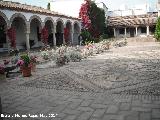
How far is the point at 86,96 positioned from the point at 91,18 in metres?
→ 29.7

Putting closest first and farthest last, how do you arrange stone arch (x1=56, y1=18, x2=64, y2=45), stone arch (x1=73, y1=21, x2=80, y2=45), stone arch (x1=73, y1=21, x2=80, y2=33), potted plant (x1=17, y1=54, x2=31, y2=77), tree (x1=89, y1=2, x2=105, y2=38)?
potted plant (x1=17, y1=54, x2=31, y2=77) → stone arch (x1=56, y1=18, x2=64, y2=45) → stone arch (x1=73, y1=21, x2=80, y2=33) → stone arch (x1=73, y1=21, x2=80, y2=45) → tree (x1=89, y1=2, x2=105, y2=38)

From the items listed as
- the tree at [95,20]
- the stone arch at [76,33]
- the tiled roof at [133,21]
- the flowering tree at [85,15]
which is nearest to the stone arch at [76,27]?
the stone arch at [76,33]

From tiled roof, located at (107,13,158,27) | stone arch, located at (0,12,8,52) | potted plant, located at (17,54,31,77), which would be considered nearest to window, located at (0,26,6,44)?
stone arch, located at (0,12,8,52)

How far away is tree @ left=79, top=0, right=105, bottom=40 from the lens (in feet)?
109

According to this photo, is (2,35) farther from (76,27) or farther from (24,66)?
(76,27)

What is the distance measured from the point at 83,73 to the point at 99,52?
29.3ft

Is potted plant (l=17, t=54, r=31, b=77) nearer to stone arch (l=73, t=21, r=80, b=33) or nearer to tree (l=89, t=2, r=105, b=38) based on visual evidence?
stone arch (l=73, t=21, r=80, b=33)

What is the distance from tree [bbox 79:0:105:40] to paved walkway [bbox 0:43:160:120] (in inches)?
924

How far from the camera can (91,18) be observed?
35062 mm

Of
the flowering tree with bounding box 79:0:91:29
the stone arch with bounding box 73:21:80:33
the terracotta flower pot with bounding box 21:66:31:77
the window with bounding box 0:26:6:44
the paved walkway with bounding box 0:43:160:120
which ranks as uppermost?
the flowering tree with bounding box 79:0:91:29

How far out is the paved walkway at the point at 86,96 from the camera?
500 cm

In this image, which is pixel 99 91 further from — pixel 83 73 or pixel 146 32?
pixel 146 32

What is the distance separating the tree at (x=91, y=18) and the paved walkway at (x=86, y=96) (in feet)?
77.0

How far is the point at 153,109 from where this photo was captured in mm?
5059
